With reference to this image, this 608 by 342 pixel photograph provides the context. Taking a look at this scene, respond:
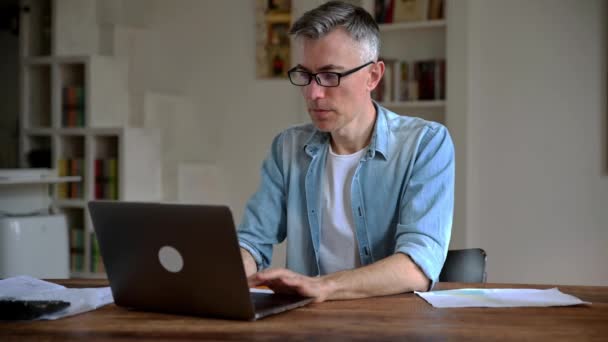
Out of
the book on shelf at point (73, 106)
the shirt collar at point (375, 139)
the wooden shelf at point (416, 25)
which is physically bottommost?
the shirt collar at point (375, 139)

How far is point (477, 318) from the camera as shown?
140cm

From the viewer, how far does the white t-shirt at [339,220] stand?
2084mm

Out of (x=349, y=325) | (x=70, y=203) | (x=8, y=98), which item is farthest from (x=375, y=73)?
(x=8, y=98)

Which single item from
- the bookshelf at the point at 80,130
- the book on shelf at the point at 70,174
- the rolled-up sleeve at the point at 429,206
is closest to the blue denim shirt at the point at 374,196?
the rolled-up sleeve at the point at 429,206

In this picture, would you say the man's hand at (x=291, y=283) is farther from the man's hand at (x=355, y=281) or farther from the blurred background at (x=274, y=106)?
the blurred background at (x=274, y=106)

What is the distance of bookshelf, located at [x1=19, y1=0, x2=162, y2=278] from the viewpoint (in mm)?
4547

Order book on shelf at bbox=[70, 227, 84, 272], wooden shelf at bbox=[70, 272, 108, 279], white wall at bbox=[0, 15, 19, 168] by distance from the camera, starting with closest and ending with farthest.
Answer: wooden shelf at bbox=[70, 272, 108, 279] < book on shelf at bbox=[70, 227, 84, 272] < white wall at bbox=[0, 15, 19, 168]

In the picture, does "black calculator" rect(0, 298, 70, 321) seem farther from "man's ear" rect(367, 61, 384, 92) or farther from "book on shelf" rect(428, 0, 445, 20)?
"book on shelf" rect(428, 0, 445, 20)

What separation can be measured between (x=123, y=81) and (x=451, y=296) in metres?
3.48

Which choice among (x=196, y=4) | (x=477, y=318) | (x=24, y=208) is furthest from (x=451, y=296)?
(x=196, y=4)

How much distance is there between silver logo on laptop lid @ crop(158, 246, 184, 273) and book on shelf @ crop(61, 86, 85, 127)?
3392mm

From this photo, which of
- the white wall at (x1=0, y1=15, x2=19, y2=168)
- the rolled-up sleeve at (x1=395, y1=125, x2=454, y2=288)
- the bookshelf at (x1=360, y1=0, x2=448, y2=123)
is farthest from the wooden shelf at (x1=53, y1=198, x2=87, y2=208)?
the rolled-up sleeve at (x1=395, y1=125, x2=454, y2=288)

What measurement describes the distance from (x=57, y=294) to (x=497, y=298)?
34.1 inches

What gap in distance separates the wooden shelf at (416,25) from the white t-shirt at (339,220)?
2221 millimetres
